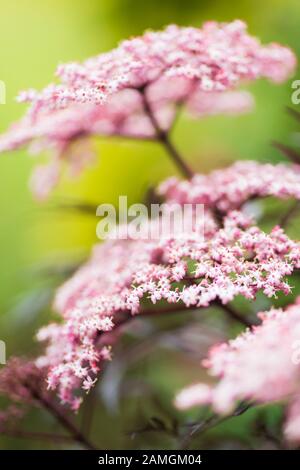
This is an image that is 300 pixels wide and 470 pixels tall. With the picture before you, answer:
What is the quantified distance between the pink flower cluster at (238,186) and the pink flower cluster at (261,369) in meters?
0.27

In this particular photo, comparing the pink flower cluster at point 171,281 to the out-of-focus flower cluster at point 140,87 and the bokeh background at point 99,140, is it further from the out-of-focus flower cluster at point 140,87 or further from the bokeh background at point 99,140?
the bokeh background at point 99,140

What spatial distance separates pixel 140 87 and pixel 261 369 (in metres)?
0.51

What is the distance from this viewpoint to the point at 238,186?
84 centimetres

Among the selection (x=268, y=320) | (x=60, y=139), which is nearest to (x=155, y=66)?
(x=60, y=139)

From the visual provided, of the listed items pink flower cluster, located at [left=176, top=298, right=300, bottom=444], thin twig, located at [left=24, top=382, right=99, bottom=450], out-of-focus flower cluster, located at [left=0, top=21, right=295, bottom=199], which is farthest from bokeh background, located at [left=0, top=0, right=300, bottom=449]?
pink flower cluster, located at [left=176, top=298, right=300, bottom=444]

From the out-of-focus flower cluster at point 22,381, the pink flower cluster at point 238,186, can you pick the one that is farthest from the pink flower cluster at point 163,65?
the out-of-focus flower cluster at point 22,381

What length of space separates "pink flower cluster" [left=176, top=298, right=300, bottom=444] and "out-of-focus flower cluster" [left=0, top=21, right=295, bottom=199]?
1.20ft

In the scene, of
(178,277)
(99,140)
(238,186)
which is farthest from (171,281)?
(99,140)

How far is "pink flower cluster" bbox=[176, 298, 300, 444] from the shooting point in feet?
1.64

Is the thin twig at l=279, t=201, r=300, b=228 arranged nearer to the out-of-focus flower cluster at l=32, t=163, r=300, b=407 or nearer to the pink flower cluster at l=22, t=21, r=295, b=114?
the out-of-focus flower cluster at l=32, t=163, r=300, b=407

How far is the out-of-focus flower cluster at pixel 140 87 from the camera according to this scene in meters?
0.78

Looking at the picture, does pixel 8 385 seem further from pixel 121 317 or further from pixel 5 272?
pixel 5 272

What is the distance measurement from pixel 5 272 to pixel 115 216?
1336 millimetres

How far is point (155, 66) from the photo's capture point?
807mm
